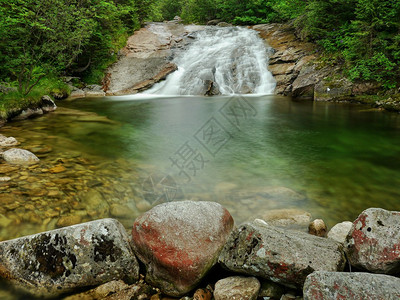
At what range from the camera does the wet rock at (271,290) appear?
2.13 metres

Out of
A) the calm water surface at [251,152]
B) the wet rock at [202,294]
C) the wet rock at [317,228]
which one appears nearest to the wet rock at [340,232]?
the wet rock at [317,228]

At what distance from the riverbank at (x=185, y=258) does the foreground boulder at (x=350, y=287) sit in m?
0.32

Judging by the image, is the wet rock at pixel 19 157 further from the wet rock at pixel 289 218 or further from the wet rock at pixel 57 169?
the wet rock at pixel 289 218

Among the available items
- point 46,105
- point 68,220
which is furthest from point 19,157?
point 46,105

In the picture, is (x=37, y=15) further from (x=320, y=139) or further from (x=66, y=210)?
(x=320, y=139)

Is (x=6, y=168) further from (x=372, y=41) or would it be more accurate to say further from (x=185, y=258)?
(x=372, y=41)

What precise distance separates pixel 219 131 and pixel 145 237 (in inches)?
240

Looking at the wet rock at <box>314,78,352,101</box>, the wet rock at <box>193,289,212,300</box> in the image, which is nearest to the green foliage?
the wet rock at <box>314,78,352,101</box>

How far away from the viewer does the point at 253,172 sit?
5.08 meters

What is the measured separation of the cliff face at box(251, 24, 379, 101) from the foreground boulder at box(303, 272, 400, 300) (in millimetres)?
11900

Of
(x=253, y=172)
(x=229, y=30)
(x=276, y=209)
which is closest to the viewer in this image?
(x=276, y=209)

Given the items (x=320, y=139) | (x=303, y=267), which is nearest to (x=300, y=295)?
(x=303, y=267)

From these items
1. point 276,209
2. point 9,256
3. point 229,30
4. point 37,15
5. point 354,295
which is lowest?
point 276,209

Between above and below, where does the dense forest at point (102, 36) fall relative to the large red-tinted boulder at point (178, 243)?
above
